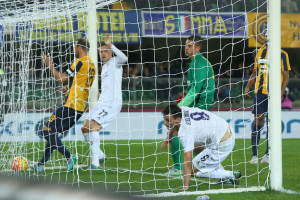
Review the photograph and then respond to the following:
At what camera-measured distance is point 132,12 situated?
16.3 meters

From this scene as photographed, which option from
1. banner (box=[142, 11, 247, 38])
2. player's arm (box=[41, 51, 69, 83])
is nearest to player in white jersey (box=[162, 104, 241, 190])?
player's arm (box=[41, 51, 69, 83])

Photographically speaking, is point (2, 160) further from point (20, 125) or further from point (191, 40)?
point (191, 40)

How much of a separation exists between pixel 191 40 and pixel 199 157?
4.66 ft

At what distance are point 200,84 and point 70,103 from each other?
5.77 ft

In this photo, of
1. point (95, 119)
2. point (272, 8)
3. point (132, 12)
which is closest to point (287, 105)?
point (132, 12)

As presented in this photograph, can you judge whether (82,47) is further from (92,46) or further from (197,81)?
(197,81)

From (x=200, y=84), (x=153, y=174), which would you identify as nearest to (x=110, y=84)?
(x=153, y=174)

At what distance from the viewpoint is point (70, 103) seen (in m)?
6.40

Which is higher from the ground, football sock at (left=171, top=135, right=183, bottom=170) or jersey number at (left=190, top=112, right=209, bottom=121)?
jersey number at (left=190, top=112, right=209, bottom=121)

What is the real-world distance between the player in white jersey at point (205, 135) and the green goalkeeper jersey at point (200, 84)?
0.57 metres

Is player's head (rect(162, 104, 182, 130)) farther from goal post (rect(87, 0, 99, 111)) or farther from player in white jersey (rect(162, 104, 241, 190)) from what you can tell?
goal post (rect(87, 0, 99, 111))

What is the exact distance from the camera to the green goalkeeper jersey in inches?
225

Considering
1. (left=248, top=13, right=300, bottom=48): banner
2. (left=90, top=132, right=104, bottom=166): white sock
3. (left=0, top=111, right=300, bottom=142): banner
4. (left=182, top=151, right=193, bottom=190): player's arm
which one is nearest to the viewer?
(left=182, top=151, right=193, bottom=190): player's arm

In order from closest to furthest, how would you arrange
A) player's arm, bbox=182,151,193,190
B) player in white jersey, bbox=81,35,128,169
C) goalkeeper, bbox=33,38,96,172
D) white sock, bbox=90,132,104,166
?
player's arm, bbox=182,151,193,190 → goalkeeper, bbox=33,38,96,172 → white sock, bbox=90,132,104,166 → player in white jersey, bbox=81,35,128,169
